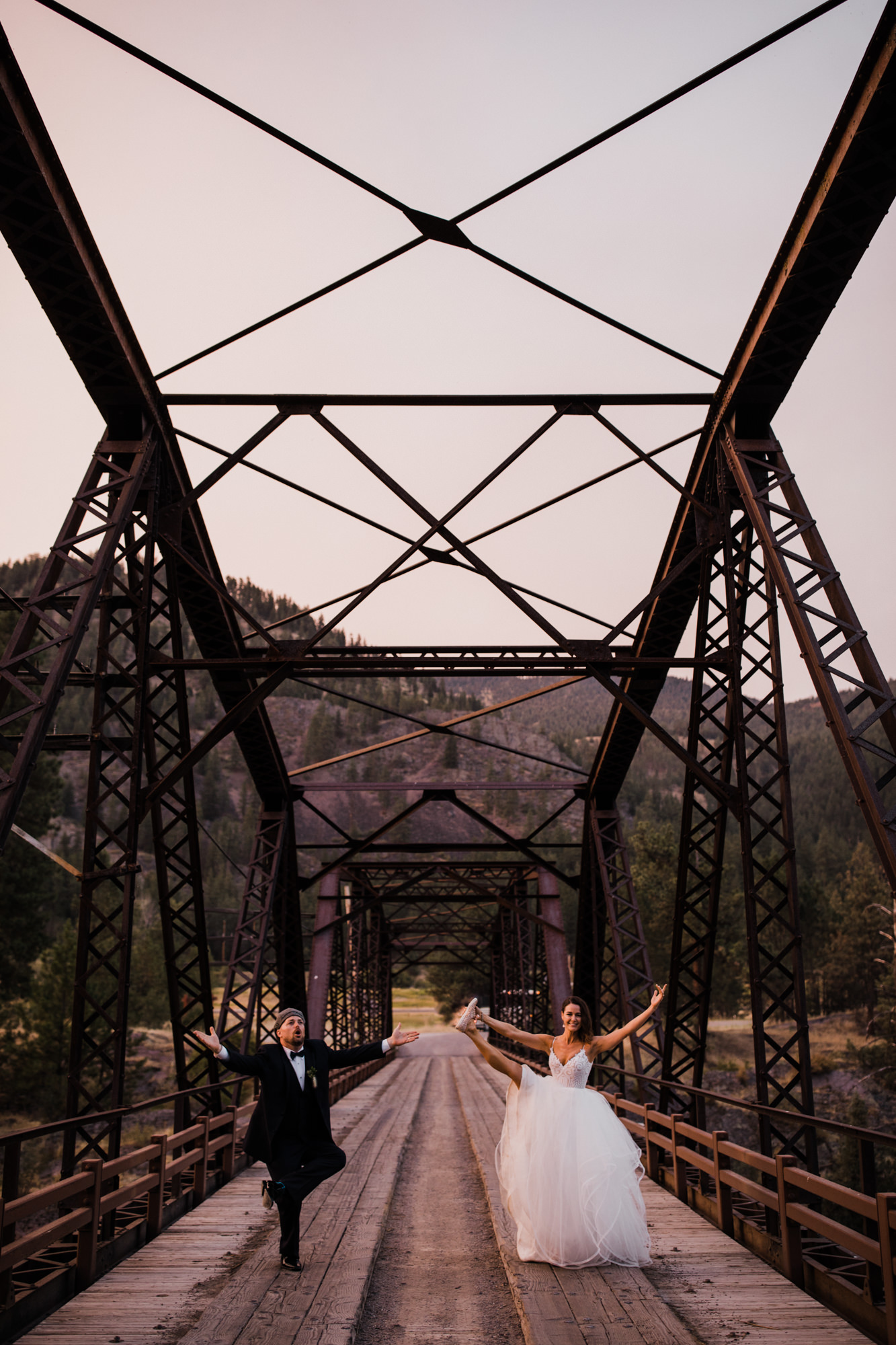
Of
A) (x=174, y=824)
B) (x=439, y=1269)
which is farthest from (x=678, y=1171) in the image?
(x=174, y=824)

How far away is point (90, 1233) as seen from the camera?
620cm

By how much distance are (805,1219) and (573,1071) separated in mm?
1645

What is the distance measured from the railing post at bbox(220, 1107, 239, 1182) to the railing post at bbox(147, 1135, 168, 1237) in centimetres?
240

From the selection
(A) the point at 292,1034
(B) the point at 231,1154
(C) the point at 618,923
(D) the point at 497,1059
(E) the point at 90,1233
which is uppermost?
(C) the point at 618,923

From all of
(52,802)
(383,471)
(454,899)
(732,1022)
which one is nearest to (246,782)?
(732,1022)

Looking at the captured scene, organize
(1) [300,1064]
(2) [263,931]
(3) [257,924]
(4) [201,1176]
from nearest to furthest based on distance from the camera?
(1) [300,1064]
(4) [201,1176]
(2) [263,931]
(3) [257,924]

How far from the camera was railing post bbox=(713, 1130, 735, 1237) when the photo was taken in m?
7.29

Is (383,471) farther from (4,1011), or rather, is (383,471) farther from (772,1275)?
(4,1011)

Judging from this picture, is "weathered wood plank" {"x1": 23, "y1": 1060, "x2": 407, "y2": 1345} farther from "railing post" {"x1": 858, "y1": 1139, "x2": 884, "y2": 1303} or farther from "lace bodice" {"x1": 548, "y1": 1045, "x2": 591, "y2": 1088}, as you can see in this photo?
"railing post" {"x1": 858, "y1": 1139, "x2": 884, "y2": 1303}

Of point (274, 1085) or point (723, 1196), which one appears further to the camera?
point (723, 1196)

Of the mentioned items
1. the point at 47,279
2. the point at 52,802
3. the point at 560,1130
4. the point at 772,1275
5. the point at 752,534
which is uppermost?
the point at 52,802

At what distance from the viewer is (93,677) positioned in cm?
980

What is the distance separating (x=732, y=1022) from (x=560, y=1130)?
2395 inches

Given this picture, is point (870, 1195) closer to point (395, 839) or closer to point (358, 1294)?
point (358, 1294)
